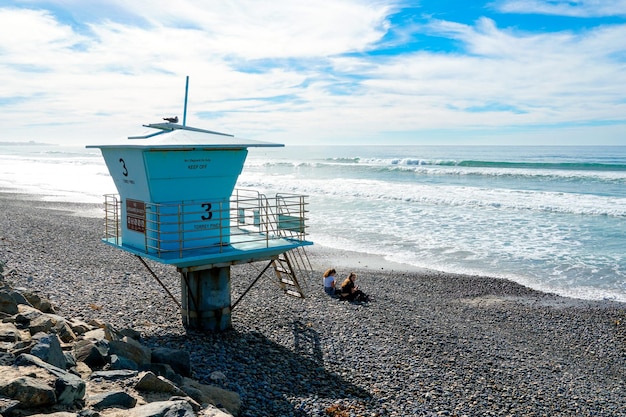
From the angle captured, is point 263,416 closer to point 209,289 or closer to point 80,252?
point 209,289

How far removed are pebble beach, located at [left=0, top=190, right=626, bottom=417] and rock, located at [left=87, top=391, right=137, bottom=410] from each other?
2221mm

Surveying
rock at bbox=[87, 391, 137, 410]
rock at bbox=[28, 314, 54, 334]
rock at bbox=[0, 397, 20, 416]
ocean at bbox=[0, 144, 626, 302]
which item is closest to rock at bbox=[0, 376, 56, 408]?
rock at bbox=[0, 397, 20, 416]

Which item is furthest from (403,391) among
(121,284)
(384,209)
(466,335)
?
(384,209)

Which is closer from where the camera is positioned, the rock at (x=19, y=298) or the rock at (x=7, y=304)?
the rock at (x=7, y=304)

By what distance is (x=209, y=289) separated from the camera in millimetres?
11602

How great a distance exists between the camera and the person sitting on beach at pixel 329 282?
1516 centimetres

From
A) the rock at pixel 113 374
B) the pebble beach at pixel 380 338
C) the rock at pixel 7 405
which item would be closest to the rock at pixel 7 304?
the rock at pixel 113 374

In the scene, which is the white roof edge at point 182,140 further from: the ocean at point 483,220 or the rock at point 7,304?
the ocean at point 483,220

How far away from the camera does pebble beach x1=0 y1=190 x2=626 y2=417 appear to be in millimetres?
9422

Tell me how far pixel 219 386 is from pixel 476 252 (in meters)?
15.4

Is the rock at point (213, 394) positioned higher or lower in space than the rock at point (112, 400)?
lower

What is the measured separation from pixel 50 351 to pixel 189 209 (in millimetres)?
4651

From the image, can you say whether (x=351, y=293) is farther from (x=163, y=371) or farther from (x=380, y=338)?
(x=163, y=371)

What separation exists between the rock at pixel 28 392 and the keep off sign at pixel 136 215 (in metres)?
5.42
